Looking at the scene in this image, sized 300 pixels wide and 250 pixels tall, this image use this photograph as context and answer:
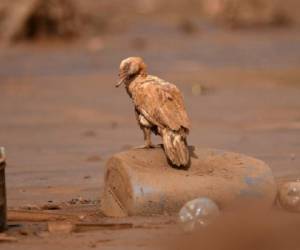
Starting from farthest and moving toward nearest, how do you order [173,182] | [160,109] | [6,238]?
1. [160,109]
2. [173,182]
3. [6,238]

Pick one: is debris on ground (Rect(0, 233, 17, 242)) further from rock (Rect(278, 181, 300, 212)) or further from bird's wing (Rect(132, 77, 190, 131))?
rock (Rect(278, 181, 300, 212))

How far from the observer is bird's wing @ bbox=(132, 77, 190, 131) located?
8125 mm

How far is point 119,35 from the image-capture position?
2720 centimetres

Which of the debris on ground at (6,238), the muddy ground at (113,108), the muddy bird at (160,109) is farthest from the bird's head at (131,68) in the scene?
the debris on ground at (6,238)

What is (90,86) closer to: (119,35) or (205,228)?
(119,35)

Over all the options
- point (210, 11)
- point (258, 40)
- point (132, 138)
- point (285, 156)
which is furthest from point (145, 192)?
point (210, 11)

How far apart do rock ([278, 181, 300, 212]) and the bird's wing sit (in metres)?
0.83

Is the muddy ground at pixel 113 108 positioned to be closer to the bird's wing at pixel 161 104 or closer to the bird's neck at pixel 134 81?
the bird's wing at pixel 161 104

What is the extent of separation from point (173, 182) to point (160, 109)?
1.92 feet

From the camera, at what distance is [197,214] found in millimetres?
7355

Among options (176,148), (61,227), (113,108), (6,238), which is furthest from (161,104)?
(113,108)

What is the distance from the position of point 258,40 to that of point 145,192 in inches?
735

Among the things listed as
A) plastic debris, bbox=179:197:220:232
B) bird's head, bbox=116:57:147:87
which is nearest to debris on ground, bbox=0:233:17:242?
plastic debris, bbox=179:197:220:232

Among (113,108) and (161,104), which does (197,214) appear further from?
(113,108)
